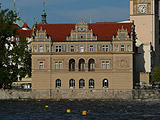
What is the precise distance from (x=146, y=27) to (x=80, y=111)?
72.5 m

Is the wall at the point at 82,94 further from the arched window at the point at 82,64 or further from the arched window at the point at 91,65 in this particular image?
the arched window at the point at 82,64

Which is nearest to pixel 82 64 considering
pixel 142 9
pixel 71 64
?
pixel 71 64

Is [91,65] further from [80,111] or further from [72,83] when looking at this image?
[80,111]

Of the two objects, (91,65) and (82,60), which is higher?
(82,60)

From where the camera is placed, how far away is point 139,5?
147875 mm

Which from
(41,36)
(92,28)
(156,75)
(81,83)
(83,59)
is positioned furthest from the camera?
(156,75)

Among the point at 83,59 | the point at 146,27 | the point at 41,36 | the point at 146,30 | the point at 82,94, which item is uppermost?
the point at 146,27

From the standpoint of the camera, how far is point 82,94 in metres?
110

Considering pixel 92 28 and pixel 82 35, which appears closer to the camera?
pixel 82 35

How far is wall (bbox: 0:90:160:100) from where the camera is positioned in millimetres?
109194

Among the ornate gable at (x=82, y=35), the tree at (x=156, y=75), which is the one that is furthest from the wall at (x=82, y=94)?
the tree at (x=156, y=75)

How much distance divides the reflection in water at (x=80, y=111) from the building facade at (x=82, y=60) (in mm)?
14338

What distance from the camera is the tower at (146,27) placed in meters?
147

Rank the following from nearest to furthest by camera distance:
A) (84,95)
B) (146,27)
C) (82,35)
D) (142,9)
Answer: (84,95)
(82,35)
(142,9)
(146,27)
